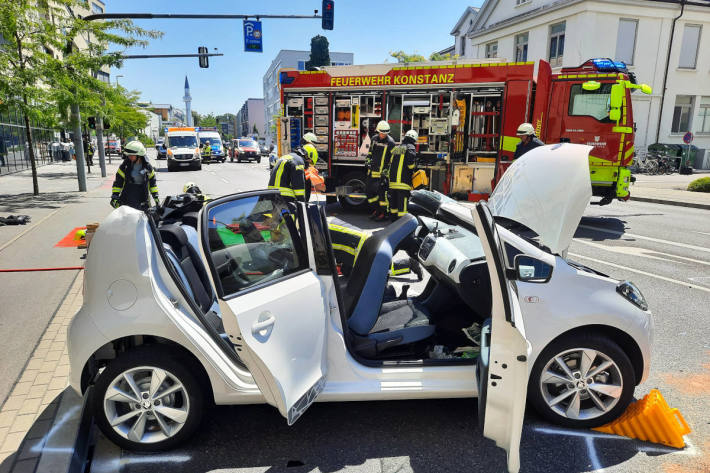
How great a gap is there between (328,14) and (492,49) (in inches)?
853

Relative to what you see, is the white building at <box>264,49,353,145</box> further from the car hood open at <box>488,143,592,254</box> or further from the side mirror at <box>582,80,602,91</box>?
the car hood open at <box>488,143,592,254</box>

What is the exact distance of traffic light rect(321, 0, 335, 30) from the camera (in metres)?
16.0

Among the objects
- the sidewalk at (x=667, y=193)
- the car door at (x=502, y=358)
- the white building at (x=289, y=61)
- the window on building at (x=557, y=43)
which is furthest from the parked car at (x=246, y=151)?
the white building at (x=289, y=61)

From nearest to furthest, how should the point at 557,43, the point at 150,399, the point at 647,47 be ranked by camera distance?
the point at 150,399
the point at 647,47
the point at 557,43

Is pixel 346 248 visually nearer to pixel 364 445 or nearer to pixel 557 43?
pixel 364 445

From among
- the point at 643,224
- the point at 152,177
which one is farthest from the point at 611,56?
the point at 152,177

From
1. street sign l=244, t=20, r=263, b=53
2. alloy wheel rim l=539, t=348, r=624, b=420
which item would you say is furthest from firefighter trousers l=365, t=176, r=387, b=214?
street sign l=244, t=20, r=263, b=53

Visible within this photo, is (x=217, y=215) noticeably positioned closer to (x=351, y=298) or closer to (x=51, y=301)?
(x=351, y=298)

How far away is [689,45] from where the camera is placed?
Answer: 27.1 meters

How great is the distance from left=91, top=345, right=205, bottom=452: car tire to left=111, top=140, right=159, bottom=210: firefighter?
476 centimetres

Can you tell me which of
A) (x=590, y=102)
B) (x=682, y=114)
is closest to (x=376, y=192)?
(x=590, y=102)

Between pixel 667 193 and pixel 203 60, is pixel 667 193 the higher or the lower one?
the lower one

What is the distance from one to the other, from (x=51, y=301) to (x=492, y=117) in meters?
9.15

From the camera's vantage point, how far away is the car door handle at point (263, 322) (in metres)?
2.41
